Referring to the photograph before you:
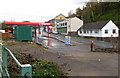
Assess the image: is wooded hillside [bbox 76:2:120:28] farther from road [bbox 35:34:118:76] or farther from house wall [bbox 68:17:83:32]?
road [bbox 35:34:118:76]

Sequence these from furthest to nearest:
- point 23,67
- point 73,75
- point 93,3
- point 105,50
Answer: point 93,3
point 105,50
point 73,75
point 23,67

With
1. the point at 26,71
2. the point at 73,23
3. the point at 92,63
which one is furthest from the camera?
the point at 73,23

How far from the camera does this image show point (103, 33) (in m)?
38.2

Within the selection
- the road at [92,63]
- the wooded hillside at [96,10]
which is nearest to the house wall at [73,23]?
the wooded hillside at [96,10]

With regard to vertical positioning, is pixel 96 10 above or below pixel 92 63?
above

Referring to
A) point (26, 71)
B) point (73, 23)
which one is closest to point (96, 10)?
point (73, 23)

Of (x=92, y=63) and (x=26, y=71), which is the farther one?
(x=92, y=63)

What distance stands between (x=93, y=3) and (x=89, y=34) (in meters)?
32.6

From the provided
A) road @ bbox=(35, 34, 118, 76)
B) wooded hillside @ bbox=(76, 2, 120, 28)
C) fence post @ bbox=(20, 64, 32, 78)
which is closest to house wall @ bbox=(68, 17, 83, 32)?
wooded hillside @ bbox=(76, 2, 120, 28)

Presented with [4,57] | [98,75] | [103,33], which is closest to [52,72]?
[98,75]

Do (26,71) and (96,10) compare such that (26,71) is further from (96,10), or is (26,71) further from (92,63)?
(96,10)

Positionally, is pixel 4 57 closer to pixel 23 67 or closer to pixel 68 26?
pixel 23 67

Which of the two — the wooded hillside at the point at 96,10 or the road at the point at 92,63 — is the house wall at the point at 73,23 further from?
the road at the point at 92,63

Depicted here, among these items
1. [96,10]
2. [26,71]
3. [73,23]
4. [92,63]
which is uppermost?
[96,10]
